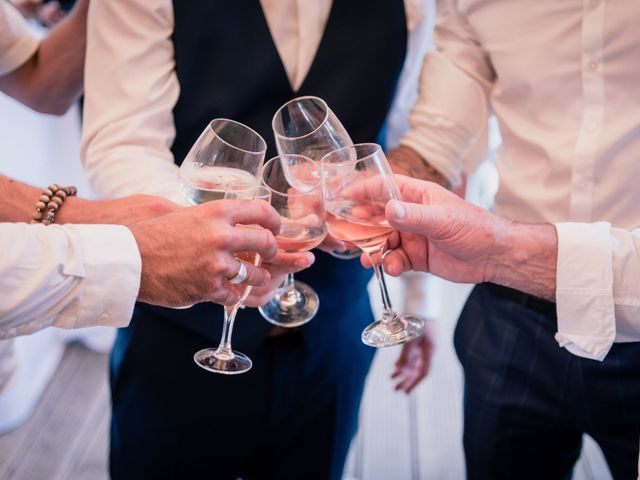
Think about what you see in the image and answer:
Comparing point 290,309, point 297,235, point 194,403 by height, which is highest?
point 297,235

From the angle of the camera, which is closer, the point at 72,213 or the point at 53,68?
the point at 72,213

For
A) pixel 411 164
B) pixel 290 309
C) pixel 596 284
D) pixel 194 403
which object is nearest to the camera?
pixel 596 284

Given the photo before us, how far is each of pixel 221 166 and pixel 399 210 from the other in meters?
0.33

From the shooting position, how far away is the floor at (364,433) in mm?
2760

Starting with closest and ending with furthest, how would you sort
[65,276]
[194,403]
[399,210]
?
[65,276]
[399,210]
[194,403]

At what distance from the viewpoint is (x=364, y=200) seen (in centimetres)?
134

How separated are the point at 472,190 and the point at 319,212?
1.60 meters

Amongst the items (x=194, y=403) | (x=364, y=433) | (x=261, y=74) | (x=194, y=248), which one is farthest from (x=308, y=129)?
(x=364, y=433)

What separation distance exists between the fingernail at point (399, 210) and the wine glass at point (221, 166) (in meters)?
0.26

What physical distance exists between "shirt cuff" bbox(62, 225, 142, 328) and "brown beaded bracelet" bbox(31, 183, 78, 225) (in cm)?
26

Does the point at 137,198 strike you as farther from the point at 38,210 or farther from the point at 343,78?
the point at 343,78

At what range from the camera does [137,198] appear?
1437 mm

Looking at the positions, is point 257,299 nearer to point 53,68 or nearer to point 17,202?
point 17,202

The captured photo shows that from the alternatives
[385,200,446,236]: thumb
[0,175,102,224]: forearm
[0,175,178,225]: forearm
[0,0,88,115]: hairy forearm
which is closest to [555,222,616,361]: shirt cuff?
[385,200,446,236]: thumb
